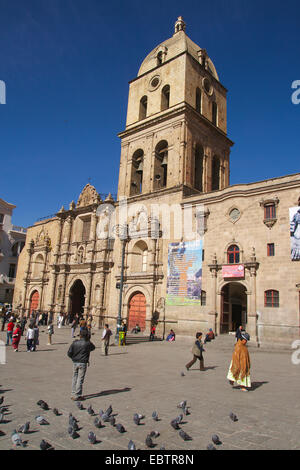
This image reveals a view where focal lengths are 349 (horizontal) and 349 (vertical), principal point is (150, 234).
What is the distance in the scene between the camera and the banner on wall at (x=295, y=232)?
858 inches

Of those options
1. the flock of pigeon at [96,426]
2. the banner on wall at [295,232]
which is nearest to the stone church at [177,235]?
the banner on wall at [295,232]

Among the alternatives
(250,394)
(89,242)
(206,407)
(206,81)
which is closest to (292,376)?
(250,394)

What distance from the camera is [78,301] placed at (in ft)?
129

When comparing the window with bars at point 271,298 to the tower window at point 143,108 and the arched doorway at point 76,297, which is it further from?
the tower window at point 143,108

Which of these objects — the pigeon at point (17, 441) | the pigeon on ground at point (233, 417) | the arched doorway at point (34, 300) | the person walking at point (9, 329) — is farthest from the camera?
the arched doorway at point (34, 300)

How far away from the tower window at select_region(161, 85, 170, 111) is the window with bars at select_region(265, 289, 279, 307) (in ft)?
68.3

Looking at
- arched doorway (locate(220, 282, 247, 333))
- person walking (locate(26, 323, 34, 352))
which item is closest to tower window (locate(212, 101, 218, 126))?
arched doorway (locate(220, 282, 247, 333))

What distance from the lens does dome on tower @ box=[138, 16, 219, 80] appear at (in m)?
34.6

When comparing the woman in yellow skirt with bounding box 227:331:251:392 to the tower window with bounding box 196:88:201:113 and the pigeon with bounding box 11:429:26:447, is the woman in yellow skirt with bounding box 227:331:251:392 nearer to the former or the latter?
the pigeon with bounding box 11:429:26:447

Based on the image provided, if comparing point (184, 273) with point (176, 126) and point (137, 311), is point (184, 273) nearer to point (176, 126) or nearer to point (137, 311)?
point (137, 311)

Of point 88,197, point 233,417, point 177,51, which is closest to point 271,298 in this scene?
point 233,417

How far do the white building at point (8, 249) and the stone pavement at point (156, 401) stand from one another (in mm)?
37982

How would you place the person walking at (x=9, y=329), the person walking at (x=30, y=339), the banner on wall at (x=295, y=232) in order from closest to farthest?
the person walking at (x=30, y=339) → the person walking at (x=9, y=329) → the banner on wall at (x=295, y=232)
